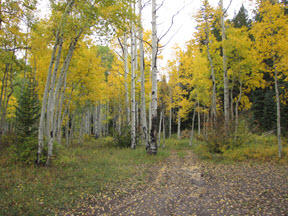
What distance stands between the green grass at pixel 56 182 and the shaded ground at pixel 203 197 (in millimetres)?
504

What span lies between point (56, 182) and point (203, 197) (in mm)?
4147

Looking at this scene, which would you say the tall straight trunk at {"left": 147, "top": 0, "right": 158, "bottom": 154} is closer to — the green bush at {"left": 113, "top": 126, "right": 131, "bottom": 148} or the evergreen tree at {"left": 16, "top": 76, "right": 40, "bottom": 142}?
the green bush at {"left": 113, "top": 126, "right": 131, "bottom": 148}

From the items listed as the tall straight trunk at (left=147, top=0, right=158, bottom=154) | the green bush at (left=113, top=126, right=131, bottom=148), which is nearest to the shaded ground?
the tall straight trunk at (left=147, top=0, right=158, bottom=154)

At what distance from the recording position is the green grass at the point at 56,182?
156 inches

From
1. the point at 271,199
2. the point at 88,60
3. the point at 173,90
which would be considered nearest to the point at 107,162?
the point at 271,199

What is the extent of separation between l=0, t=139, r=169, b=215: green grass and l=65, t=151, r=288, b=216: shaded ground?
19.8 inches

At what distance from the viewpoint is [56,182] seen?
534 centimetres

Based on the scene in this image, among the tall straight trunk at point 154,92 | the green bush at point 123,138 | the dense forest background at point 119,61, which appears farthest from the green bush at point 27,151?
the green bush at point 123,138

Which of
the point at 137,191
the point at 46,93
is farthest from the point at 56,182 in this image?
the point at 46,93

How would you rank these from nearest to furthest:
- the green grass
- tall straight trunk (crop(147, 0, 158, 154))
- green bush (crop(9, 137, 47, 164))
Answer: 1. the green grass
2. green bush (crop(9, 137, 47, 164))
3. tall straight trunk (crop(147, 0, 158, 154))

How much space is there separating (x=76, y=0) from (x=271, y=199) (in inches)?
329

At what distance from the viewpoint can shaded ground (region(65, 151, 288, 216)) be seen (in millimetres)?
3973

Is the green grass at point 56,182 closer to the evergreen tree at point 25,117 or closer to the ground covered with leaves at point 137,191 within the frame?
the ground covered with leaves at point 137,191

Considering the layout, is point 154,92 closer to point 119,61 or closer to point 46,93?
point 46,93
